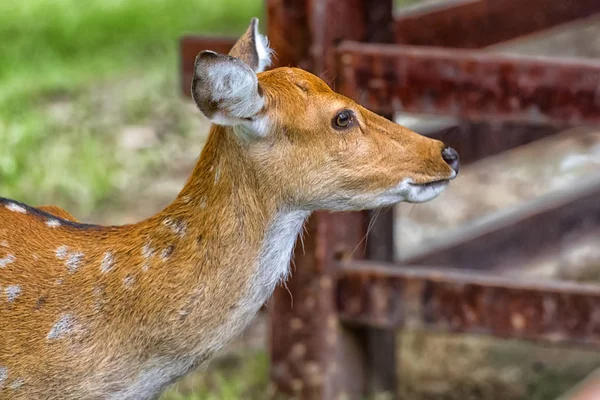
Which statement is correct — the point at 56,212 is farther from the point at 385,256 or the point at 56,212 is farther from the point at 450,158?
the point at 385,256

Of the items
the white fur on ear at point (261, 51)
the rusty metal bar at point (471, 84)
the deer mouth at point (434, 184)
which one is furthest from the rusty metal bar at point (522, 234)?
the deer mouth at point (434, 184)

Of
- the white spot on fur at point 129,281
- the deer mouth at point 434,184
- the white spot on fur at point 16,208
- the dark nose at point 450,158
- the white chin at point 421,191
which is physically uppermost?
the dark nose at point 450,158

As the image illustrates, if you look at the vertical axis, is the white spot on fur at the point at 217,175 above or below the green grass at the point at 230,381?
above

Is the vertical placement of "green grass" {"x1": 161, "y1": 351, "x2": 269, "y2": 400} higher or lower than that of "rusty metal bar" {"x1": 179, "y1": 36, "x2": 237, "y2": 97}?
lower

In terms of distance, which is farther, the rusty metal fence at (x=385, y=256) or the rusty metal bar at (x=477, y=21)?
the rusty metal bar at (x=477, y=21)

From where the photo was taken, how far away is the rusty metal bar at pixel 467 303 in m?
4.64

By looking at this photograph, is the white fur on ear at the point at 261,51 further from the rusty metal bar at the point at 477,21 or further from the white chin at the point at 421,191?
the rusty metal bar at the point at 477,21

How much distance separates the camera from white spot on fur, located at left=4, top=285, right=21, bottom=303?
3232 millimetres

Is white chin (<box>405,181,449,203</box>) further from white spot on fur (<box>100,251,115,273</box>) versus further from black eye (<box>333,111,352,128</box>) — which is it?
white spot on fur (<box>100,251,115,273</box>)

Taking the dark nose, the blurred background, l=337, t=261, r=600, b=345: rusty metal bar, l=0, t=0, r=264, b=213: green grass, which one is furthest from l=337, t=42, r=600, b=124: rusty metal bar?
l=0, t=0, r=264, b=213: green grass

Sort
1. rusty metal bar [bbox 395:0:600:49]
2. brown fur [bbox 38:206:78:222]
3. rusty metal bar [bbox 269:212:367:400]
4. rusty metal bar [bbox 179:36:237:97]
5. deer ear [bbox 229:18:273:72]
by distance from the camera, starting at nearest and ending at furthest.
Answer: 1. deer ear [bbox 229:18:273:72]
2. brown fur [bbox 38:206:78:222]
3. rusty metal bar [bbox 269:212:367:400]
4. rusty metal bar [bbox 179:36:237:97]
5. rusty metal bar [bbox 395:0:600:49]

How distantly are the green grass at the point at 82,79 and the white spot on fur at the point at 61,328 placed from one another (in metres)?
3.61

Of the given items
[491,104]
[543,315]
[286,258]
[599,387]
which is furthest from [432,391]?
[599,387]

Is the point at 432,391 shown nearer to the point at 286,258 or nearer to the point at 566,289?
the point at 566,289
